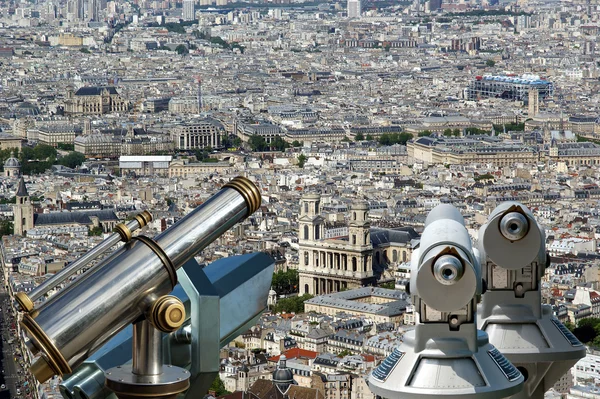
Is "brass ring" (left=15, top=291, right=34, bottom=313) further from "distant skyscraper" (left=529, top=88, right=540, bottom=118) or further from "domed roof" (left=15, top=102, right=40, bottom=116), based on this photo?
"domed roof" (left=15, top=102, right=40, bottom=116)

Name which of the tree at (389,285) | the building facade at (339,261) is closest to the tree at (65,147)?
the building facade at (339,261)

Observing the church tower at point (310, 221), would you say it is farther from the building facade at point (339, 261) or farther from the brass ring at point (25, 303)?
the brass ring at point (25, 303)

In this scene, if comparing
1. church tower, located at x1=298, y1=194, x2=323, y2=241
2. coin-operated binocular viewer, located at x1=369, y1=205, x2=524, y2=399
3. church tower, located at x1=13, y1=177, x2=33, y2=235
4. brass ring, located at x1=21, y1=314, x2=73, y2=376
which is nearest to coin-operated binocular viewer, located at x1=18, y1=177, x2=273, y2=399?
brass ring, located at x1=21, y1=314, x2=73, y2=376

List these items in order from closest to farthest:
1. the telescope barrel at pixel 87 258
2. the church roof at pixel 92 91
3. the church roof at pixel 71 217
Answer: the telescope barrel at pixel 87 258 < the church roof at pixel 71 217 < the church roof at pixel 92 91

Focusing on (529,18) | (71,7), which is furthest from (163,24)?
(529,18)

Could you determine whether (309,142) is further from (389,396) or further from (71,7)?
(71,7)
